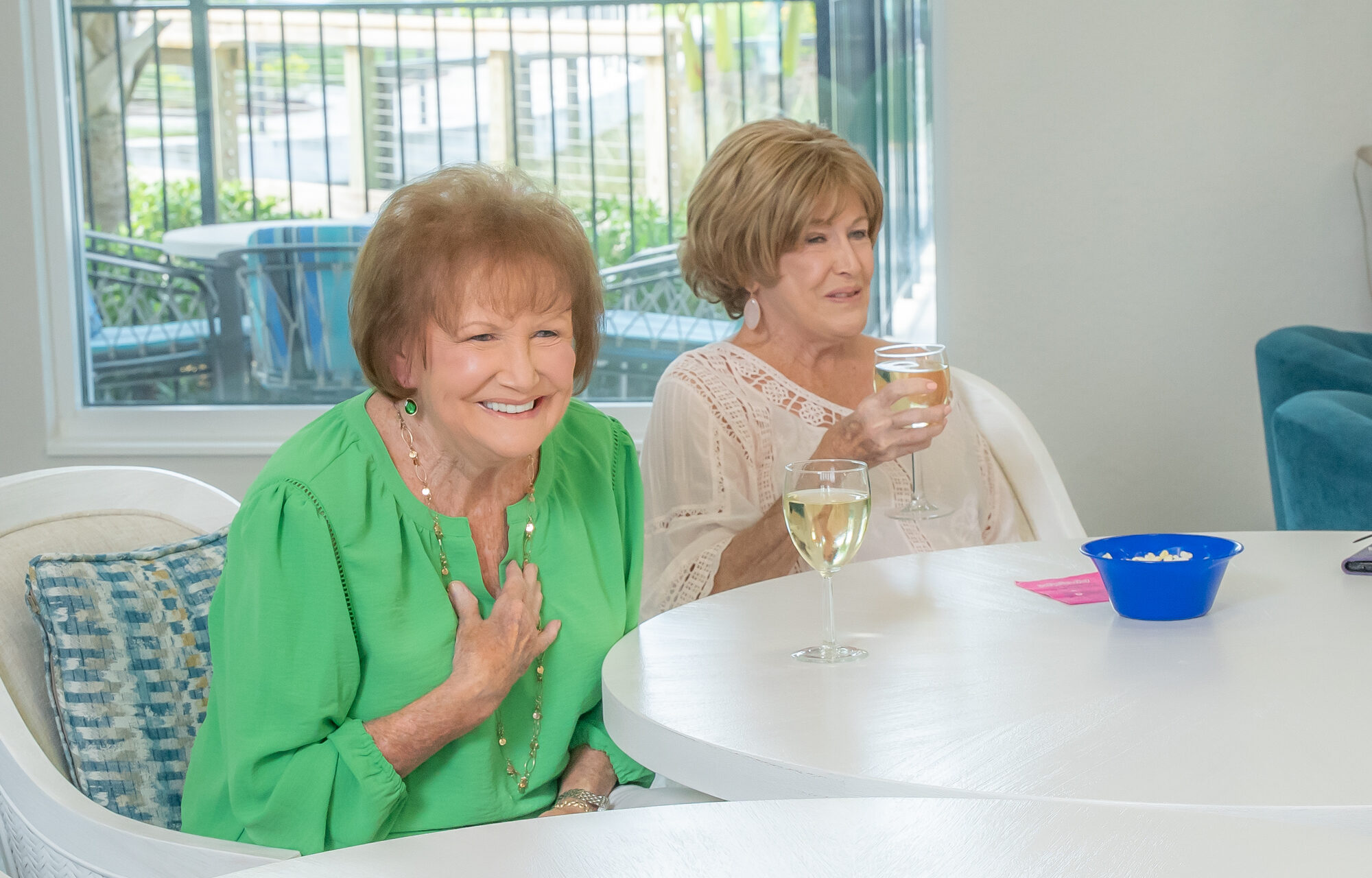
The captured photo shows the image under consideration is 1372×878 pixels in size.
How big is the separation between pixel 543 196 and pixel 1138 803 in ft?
2.78

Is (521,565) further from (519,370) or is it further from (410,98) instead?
(410,98)

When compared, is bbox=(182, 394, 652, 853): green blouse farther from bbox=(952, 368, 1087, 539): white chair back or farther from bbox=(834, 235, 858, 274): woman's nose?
bbox=(952, 368, 1087, 539): white chair back

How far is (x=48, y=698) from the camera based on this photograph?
133 centimetres

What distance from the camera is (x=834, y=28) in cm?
353

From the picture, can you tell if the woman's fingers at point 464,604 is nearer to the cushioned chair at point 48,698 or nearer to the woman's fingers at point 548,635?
the woman's fingers at point 548,635

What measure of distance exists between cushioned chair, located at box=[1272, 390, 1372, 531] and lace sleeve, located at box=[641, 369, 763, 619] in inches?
41.4

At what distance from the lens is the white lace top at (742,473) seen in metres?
1.89

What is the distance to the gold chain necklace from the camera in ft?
4.38

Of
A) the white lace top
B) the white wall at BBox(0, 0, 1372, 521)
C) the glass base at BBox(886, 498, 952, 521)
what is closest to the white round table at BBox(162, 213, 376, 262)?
the white wall at BBox(0, 0, 1372, 521)

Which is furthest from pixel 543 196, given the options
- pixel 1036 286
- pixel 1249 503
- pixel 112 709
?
pixel 1249 503

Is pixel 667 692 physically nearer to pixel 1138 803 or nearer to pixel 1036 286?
pixel 1138 803

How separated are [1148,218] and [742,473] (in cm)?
187

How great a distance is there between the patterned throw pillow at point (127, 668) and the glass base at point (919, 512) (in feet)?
2.98

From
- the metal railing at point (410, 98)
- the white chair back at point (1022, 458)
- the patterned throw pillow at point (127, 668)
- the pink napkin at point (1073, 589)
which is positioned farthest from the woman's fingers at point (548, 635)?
the metal railing at point (410, 98)
